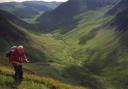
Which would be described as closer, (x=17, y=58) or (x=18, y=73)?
(x=18, y=73)

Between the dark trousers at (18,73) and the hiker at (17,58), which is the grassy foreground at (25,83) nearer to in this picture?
the dark trousers at (18,73)

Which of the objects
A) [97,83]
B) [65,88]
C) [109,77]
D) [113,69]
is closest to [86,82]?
[97,83]

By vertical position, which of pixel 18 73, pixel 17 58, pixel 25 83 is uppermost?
pixel 17 58

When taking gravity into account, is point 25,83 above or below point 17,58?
below

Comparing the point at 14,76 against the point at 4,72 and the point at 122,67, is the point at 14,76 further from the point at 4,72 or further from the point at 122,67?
the point at 122,67

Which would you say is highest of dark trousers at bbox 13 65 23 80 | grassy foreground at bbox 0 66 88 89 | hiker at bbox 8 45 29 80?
hiker at bbox 8 45 29 80

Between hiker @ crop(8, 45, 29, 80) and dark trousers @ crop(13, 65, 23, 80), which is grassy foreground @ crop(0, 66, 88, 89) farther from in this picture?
hiker @ crop(8, 45, 29, 80)

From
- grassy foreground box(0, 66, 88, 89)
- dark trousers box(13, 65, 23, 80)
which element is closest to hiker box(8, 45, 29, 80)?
dark trousers box(13, 65, 23, 80)

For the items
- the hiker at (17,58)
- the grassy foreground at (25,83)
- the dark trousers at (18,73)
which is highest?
the hiker at (17,58)

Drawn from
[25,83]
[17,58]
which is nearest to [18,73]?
[25,83]

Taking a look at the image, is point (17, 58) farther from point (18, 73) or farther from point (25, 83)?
point (25, 83)

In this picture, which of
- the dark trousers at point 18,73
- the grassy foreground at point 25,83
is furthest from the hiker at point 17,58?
the grassy foreground at point 25,83

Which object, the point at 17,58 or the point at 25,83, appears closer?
the point at 25,83

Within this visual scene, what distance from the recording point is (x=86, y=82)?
149500 mm
